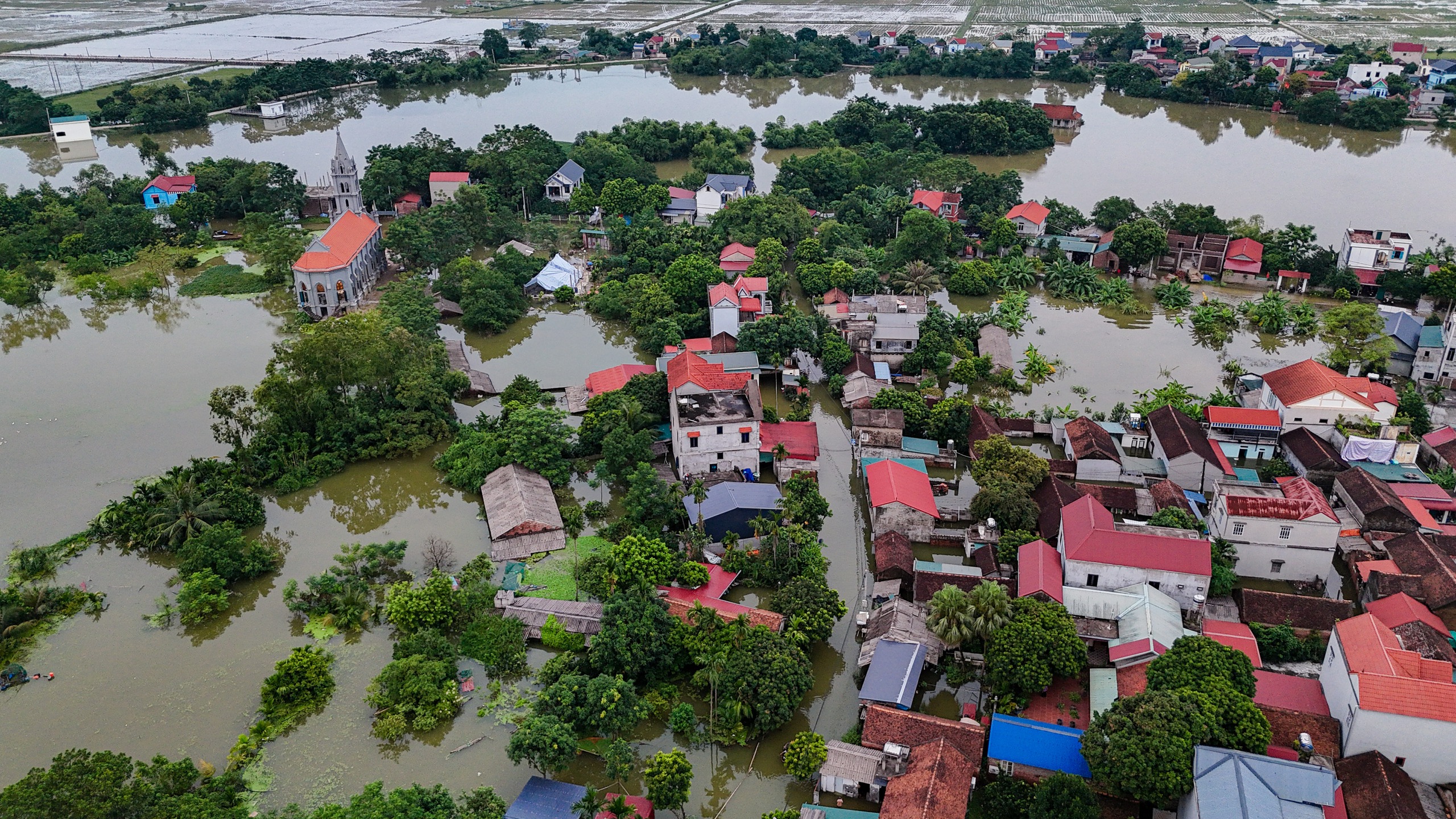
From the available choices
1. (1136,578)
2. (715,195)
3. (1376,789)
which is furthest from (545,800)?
(715,195)

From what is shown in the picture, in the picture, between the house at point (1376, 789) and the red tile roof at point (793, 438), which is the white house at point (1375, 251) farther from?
the house at point (1376, 789)

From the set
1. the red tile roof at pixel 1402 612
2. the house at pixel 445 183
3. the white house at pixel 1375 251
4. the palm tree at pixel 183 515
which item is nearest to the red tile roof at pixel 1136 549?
the red tile roof at pixel 1402 612

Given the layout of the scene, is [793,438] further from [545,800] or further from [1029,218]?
[1029,218]

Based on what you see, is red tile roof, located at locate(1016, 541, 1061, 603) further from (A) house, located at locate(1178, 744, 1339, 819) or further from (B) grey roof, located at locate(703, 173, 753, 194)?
(B) grey roof, located at locate(703, 173, 753, 194)

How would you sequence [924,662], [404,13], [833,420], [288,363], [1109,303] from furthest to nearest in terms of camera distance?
1. [404,13]
2. [1109,303]
3. [833,420]
4. [288,363]
5. [924,662]

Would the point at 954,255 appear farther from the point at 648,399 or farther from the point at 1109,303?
the point at 648,399

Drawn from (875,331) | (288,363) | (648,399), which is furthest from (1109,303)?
(288,363)
